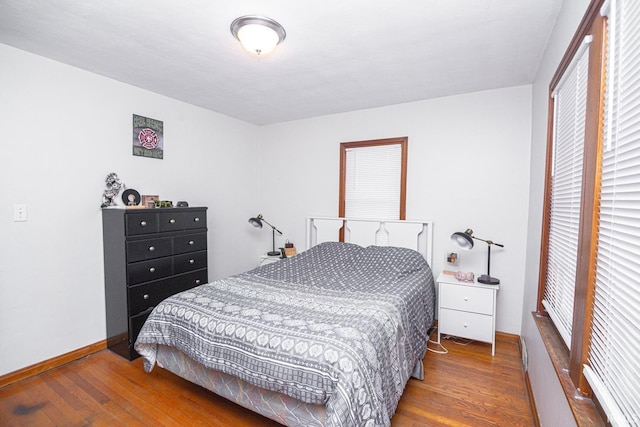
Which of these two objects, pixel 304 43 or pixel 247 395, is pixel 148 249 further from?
pixel 304 43

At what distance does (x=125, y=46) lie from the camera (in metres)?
2.07

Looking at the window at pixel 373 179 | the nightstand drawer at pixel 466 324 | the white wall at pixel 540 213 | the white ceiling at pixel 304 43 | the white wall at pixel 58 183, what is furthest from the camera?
the window at pixel 373 179

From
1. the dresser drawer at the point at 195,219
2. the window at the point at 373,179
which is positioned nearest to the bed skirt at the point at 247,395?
the dresser drawer at the point at 195,219

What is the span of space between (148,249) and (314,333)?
185 cm

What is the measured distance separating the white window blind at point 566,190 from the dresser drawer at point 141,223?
2926 mm

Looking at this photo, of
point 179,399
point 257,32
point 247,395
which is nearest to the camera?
point 247,395

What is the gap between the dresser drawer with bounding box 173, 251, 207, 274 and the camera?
2.83 metres

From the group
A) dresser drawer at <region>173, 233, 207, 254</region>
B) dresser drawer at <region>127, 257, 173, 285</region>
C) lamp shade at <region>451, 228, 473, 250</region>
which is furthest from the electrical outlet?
lamp shade at <region>451, 228, 473, 250</region>

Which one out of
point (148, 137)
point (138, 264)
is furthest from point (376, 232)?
point (148, 137)

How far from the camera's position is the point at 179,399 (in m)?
1.94

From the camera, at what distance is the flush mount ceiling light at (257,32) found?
1.73m

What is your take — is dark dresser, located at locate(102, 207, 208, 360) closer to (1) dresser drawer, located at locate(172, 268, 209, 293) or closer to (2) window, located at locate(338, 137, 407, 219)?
(1) dresser drawer, located at locate(172, 268, 209, 293)

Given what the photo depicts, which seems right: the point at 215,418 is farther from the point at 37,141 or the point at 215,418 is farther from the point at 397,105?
the point at 397,105

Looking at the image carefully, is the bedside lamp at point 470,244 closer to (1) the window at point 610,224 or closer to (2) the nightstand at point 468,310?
(2) the nightstand at point 468,310
